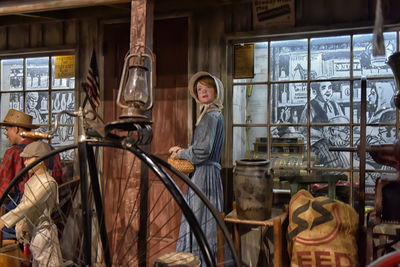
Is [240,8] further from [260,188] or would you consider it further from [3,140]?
[3,140]

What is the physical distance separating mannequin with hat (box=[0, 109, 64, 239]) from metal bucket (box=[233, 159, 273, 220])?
2.19 meters

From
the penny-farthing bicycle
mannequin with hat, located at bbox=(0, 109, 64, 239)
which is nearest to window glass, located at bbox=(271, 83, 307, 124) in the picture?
the penny-farthing bicycle

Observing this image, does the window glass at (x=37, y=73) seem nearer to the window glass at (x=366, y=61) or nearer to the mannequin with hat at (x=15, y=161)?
the mannequin with hat at (x=15, y=161)

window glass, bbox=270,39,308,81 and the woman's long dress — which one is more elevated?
window glass, bbox=270,39,308,81

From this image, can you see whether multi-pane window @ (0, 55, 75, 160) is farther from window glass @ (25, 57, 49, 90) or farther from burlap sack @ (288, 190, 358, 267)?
burlap sack @ (288, 190, 358, 267)

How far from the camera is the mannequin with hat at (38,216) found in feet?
11.5

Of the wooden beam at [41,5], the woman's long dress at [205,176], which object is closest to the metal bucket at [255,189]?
the woman's long dress at [205,176]

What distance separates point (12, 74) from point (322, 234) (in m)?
4.26

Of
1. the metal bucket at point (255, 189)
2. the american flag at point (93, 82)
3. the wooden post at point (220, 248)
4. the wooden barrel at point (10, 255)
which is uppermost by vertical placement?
the american flag at point (93, 82)

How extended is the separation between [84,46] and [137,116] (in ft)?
9.64

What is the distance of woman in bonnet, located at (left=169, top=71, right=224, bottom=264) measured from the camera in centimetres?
347

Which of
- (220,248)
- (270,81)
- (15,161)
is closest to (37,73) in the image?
(15,161)

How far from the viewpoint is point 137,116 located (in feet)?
7.16

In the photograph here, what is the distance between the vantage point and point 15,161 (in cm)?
416
